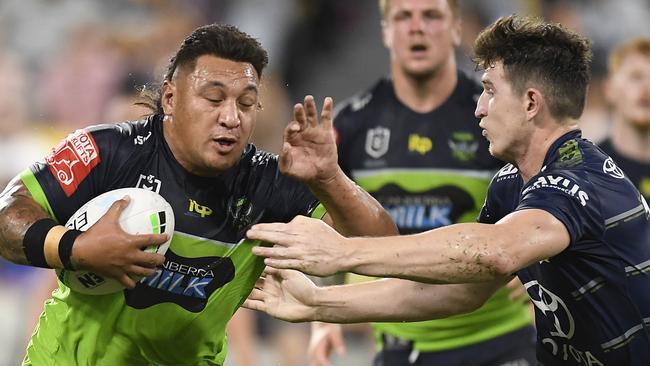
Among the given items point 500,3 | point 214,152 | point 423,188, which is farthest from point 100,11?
point 214,152

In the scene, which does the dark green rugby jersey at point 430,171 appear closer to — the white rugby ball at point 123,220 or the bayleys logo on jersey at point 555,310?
the bayleys logo on jersey at point 555,310

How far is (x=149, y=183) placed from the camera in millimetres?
4543

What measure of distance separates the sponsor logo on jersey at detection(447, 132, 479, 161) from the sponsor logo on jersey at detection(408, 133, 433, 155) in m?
0.12

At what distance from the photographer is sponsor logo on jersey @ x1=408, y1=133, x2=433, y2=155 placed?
6398 mm

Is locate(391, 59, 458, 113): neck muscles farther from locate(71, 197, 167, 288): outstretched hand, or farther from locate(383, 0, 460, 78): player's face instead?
locate(71, 197, 167, 288): outstretched hand

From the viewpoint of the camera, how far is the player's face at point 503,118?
445cm

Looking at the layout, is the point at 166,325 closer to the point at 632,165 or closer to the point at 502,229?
the point at 502,229

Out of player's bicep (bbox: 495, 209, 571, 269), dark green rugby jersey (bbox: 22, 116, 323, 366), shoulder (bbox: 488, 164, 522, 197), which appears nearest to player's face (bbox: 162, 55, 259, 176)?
dark green rugby jersey (bbox: 22, 116, 323, 366)

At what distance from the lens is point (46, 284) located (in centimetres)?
742

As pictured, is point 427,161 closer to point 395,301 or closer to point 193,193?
point 395,301

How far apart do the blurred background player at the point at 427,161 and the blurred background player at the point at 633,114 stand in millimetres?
1374

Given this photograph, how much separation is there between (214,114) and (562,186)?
1.40 metres

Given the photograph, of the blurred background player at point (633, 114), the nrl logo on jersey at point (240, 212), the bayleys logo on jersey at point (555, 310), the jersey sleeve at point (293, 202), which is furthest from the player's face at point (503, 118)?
the blurred background player at point (633, 114)

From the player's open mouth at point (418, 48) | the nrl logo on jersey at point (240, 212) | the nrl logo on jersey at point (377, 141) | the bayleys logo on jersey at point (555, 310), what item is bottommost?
the bayleys logo on jersey at point (555, 310)
